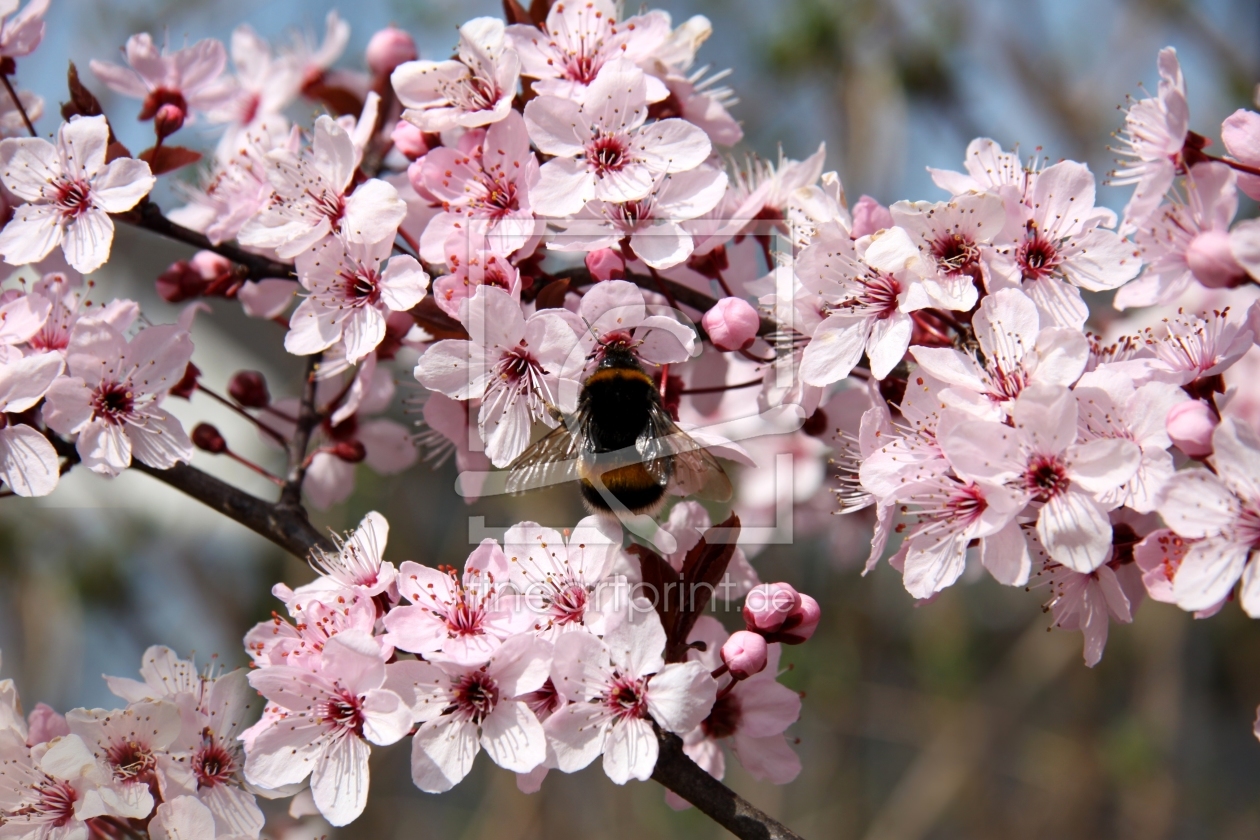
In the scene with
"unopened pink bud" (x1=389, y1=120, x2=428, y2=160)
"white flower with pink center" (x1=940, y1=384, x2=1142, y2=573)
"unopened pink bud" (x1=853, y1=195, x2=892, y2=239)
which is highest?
"unopened pink bud" (x1=853, y1=195, x2=892, y2=239)

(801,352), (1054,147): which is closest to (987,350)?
(801,352)

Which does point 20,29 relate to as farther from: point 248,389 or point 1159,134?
point 1159,134

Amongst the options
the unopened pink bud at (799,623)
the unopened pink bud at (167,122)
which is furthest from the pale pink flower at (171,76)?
the unopened pink bud at (799,623)

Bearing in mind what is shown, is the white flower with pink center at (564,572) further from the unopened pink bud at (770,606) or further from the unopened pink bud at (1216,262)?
the unopened pink bud at (1216,262)

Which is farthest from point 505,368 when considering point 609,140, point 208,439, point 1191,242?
point 1191,242

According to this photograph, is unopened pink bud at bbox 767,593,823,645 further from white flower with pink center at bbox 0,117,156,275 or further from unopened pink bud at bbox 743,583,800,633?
white flower with pink center at bbox 0,117,156,275

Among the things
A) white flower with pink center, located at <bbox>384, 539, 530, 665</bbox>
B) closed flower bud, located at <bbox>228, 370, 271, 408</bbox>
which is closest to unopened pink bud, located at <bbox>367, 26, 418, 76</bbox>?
closed flower bud, located at <bbox>228, 370, 271, 408</bbox>
